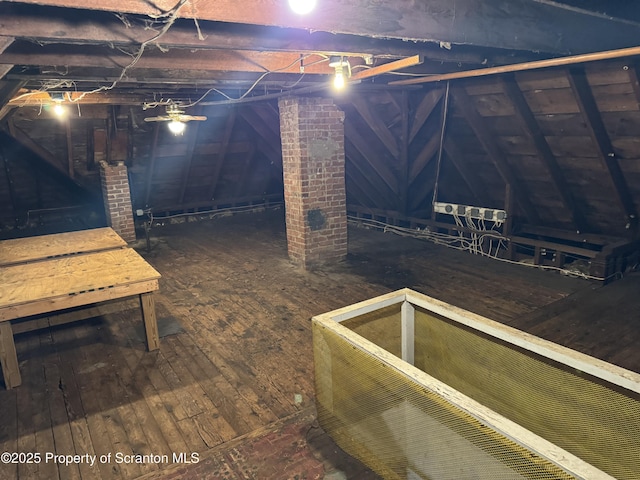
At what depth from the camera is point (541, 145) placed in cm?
473

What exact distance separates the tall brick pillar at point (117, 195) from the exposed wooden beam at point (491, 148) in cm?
519

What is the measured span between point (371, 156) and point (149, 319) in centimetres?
430

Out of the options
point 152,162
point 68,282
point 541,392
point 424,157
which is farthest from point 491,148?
point 152,162

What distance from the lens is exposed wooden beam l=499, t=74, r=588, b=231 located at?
433cm

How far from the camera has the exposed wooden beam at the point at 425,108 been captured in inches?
208

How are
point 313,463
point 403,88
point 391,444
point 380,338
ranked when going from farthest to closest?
1. point 403,88
2. point 380,338
3. point 313,463
4. point 391,444

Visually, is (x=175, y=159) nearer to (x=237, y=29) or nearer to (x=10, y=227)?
(x=10, y=227)

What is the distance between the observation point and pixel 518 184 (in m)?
5.52

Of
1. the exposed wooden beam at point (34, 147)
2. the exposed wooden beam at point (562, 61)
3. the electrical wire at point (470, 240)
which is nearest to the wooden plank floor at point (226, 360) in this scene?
the electrical wire at point (470, 240)

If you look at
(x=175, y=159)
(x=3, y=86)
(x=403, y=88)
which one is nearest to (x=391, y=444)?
(x=3, y=86)

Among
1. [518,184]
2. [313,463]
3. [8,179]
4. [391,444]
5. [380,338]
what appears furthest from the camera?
[8,179]

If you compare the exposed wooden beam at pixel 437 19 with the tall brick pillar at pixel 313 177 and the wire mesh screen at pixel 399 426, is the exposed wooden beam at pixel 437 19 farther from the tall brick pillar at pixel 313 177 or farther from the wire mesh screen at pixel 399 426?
the tall brick pillar at pixel 313 177

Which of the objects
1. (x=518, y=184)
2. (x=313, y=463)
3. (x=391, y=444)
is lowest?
(x=313, y=463)

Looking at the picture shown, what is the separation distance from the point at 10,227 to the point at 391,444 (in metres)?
8.68
